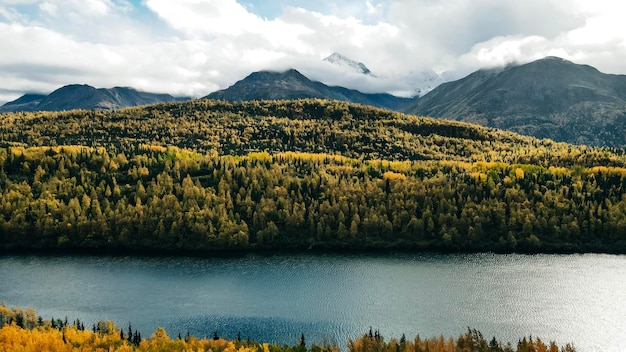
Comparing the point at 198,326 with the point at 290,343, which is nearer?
the point at 290,343

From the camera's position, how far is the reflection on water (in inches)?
4488

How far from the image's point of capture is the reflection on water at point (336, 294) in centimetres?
11400

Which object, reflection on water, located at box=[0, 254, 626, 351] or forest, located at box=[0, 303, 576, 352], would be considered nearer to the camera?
forest, located at box=[0, 303, 576, 352]

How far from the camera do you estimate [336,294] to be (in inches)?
5408

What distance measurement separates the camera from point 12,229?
19250cm

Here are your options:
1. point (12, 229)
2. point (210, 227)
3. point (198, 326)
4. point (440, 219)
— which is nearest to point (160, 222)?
point (210, 227)

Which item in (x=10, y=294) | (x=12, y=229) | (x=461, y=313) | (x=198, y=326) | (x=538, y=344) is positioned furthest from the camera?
(x=12, y=229)

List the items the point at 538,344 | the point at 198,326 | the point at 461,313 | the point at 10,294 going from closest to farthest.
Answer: the point at 538,344 → the point at 198,326 → the point at 461,313 → the point at 10,294

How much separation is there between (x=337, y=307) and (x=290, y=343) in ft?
81.8

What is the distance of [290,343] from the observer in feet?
344

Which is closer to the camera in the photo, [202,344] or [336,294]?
[202,344]

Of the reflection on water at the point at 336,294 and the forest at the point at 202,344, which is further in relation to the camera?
the reflection on water at the point at 336,294

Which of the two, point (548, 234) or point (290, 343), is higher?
point (548, 234)

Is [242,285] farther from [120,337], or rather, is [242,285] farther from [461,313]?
[461,313]
